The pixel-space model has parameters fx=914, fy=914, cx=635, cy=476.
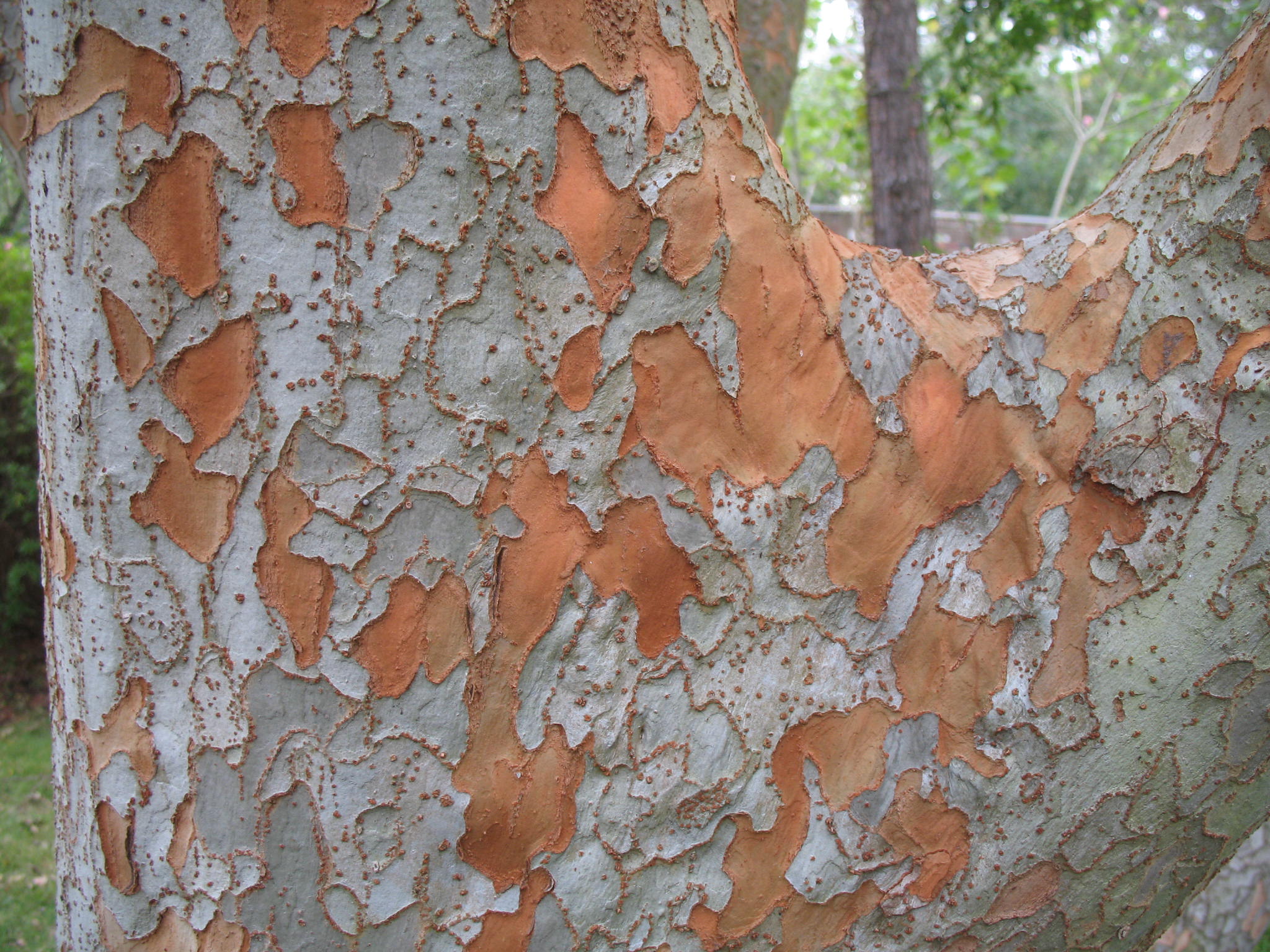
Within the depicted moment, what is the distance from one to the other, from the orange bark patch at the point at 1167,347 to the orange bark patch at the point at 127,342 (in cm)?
126

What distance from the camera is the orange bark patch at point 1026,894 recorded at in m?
1.23

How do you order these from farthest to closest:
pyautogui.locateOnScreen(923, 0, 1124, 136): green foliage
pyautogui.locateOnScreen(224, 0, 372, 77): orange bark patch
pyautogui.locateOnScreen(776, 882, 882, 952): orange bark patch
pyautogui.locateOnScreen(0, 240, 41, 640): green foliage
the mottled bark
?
1. pyautogui.locateOnScreen(0, 240, 41, 640): green foliage
2. pyautogui.locateOnScreen(923, 0, 1124, 136): green foliage
3. the mottled bark
4. pyautogui.locateOnScreen(776, 882, 882, 952): orange bark patch
5. pyautogui.locateOnScreen(224, 0, 372, 77): orange bark patch

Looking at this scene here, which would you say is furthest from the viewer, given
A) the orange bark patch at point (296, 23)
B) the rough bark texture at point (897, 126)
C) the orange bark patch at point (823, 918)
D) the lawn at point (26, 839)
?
the rough bark texture at point (897, 126)

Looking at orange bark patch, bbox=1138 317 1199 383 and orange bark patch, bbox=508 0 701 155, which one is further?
orange bark patch, bbox=1138 317 1199 383

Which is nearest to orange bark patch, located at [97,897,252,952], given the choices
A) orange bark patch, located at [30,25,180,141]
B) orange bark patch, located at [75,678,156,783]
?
orange bark patch, located at [75,678,156,783]

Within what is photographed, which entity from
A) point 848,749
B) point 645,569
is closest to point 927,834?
point 848,749

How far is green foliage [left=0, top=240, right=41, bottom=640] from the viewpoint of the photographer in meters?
5.22

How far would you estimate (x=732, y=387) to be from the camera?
117cm

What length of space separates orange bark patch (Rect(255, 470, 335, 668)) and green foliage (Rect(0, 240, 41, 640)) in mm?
5017

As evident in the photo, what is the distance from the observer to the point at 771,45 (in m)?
3.33

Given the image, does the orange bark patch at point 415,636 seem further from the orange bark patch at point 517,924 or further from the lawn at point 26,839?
the lawn at point 26,839

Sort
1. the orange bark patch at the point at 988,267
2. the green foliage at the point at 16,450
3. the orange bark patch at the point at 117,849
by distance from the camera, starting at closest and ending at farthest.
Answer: the orange bark patch at the point at 117,849 → the orange bark patch at the point at 988,267 → the green foliage at the point at 16,450

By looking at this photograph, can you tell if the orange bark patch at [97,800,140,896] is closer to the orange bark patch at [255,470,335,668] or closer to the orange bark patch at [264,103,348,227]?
the orange bark patch at [255,470,335,668]

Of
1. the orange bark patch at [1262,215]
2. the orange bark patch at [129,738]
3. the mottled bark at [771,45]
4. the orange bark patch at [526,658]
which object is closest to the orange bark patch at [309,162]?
the orange bark patch at [526,658]
